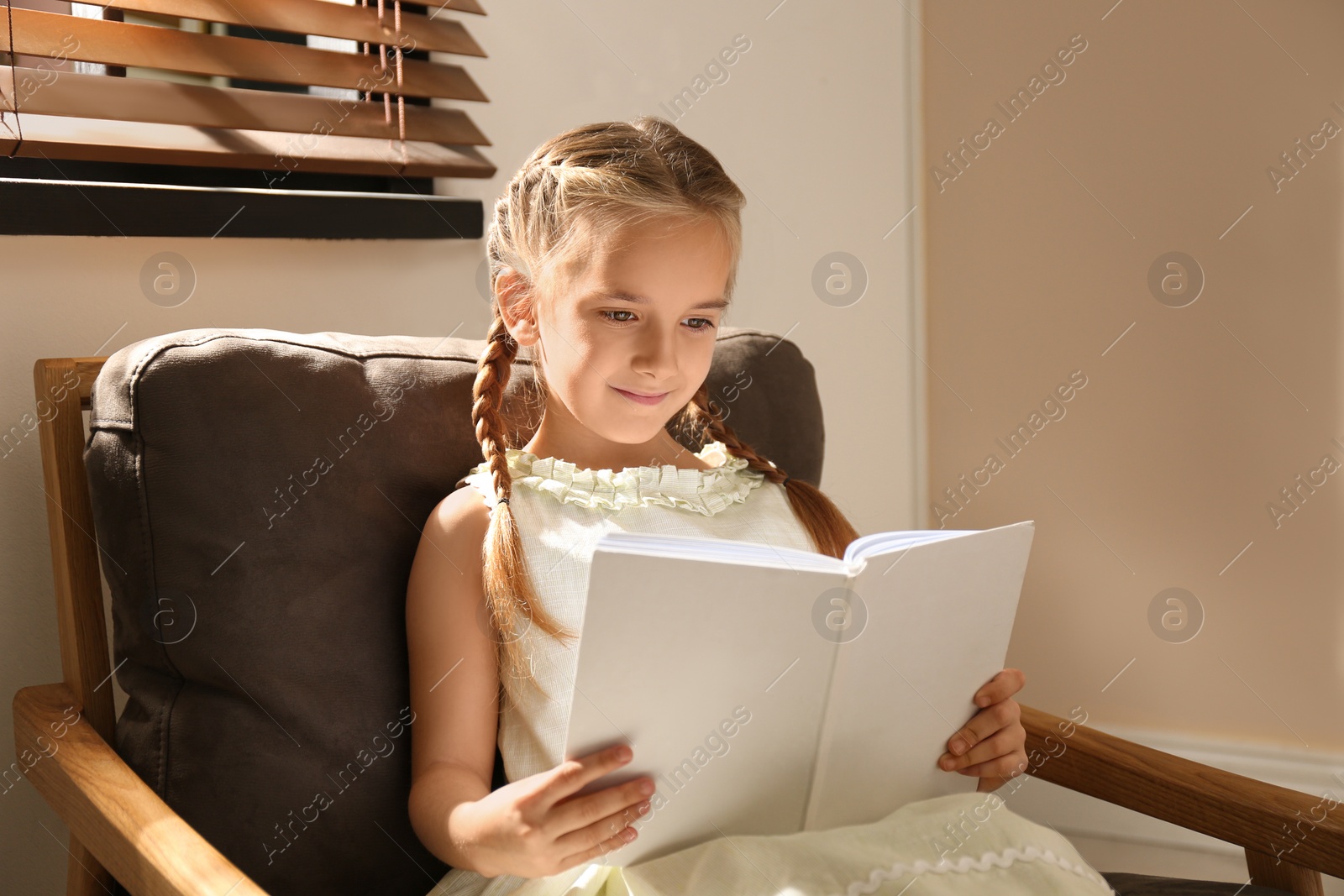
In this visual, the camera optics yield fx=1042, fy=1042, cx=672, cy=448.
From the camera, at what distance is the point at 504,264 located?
98 cm

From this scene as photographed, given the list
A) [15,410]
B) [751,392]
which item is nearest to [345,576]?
[15,410]

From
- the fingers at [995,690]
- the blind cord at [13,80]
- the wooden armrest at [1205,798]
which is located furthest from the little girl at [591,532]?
the blind cord at [13,80]

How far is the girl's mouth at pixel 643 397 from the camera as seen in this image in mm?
911

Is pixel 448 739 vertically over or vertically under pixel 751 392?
under

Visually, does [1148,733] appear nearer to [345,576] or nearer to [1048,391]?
[1048,391]

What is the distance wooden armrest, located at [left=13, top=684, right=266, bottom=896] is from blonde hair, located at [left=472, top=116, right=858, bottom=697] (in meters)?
0.28

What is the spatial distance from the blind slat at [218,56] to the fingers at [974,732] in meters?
0.88

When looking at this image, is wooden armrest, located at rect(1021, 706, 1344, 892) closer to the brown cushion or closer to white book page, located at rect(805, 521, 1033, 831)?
white book page, located at rect(805, 521, 1033, 831)

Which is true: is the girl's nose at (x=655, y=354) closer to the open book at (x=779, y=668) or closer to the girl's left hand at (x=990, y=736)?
the open book at (x=779, y=668)

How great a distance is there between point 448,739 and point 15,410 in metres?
0.50

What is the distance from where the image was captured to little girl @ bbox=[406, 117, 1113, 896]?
714 mm

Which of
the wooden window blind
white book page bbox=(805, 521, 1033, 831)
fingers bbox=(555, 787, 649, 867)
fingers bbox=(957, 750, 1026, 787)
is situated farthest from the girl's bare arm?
the wooden window blind

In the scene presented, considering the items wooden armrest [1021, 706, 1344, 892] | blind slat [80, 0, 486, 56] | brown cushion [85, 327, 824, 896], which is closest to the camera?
brown cushion [85, 327, 824, 896]

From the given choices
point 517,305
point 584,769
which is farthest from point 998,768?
point 517,305
